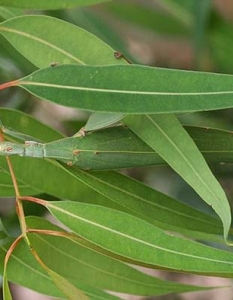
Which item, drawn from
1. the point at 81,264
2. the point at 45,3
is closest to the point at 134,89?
the point at 45,3

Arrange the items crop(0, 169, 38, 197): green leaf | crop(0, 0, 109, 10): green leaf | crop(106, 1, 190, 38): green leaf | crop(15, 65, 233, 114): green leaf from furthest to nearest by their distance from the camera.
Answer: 1. crop(106, 1, 190, 38): green leaf
2. crop(0, 169, 38, 197): green leaf
3. crop(0, 0, 109, 10): green leaf
4. crop(15, 65, 233, 114): green leaf

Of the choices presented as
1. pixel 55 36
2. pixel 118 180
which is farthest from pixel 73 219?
pixel 55 36

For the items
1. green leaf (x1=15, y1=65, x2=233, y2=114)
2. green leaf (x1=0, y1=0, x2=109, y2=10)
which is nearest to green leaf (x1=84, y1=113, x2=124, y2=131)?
green leaf (x1=15, y1=65, x2=233, y2=114)

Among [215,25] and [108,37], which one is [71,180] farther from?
[215,25]

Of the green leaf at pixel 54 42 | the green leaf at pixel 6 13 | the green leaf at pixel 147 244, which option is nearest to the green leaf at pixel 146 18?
the green leaf at pixel 6 13

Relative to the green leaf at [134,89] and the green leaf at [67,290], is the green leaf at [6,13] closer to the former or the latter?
the green leaf at [134,89]

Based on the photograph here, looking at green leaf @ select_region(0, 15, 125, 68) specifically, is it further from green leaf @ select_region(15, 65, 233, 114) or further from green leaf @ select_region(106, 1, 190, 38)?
green leaf @ select_region(106, 1, 190, 38)

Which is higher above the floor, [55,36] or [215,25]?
[215,25]
